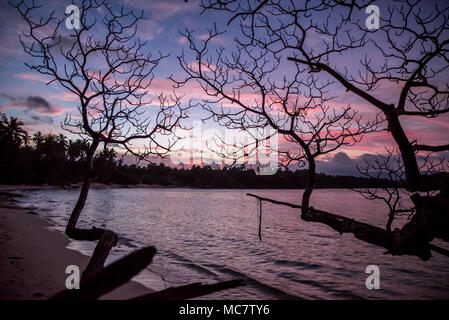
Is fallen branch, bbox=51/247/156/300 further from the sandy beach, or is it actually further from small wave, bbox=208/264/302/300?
small wave, bbox=208/264/302/300

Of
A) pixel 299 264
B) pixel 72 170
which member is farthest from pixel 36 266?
pixel 72 170

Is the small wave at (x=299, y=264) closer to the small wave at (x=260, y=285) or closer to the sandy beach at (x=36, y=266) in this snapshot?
the small wave at (x=260, y=285)

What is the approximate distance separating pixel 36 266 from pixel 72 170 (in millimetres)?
36676

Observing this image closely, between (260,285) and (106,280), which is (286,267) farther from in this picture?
(106,280)

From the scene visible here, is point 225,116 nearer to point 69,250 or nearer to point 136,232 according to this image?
point 69,250

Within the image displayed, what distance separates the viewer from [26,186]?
76.9 m

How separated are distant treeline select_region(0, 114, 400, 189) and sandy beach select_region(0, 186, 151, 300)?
296 cm

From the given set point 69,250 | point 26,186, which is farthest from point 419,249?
point 26,186

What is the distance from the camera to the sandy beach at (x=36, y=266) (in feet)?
22.1

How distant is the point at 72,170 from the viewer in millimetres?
41625

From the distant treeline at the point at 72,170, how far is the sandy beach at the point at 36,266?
9.72 ft
